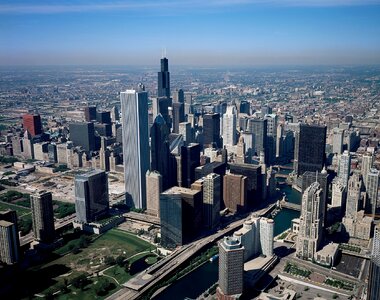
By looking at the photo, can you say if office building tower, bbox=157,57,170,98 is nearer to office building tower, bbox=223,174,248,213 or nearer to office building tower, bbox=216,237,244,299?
office building tower, bbox=223,174,248,213

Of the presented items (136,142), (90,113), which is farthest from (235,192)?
(90,113)

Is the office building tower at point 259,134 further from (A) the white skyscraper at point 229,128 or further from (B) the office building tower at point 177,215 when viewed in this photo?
(B) the office building tower at point 177,215

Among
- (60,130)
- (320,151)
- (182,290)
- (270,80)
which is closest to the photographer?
(182,290)

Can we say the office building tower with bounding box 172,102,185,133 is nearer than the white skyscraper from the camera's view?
No

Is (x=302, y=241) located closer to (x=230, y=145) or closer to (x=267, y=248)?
(x=267, y=248)

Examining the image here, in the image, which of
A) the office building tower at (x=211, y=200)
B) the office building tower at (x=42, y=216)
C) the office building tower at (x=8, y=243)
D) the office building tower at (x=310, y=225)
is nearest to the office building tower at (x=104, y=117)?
the office building tower at (x=42, y=216)

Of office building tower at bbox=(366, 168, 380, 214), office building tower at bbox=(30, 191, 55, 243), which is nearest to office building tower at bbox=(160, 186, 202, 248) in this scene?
office building tower at bbox=(30, 191, 55, 243)

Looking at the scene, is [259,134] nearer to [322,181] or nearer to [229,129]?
[229,129]

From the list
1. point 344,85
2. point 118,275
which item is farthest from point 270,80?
point 118,275
